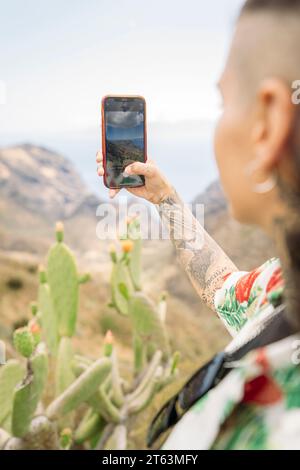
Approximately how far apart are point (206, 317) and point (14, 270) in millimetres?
2144

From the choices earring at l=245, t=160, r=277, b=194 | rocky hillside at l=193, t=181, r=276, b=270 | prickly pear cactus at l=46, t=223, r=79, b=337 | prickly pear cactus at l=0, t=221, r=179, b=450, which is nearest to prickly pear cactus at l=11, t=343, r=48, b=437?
prickly pear cactus at l=0, t=221, r=179, b=450

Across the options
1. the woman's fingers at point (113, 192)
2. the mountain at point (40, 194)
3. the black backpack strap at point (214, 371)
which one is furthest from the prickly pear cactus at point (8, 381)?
the mountain at point (40, 194)

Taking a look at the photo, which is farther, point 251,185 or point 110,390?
point 110,390

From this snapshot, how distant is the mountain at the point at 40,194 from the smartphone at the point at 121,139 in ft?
33.0

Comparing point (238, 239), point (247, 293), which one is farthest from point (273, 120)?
point (238, 239)

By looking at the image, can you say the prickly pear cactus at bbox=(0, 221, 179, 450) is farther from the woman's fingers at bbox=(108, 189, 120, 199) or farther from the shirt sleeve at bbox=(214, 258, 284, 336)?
the shirt sleeve at bbox=(214, 258, 284, 336)

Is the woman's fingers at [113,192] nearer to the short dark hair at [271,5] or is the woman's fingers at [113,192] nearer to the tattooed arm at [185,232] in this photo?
the tattooed arm at [185,232]

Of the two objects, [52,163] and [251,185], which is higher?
[52,163]

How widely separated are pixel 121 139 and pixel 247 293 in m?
0.32

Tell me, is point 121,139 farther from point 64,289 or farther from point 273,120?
point 64,289

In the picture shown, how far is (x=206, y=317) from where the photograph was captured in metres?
6.59

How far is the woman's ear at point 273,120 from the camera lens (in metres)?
0.42
